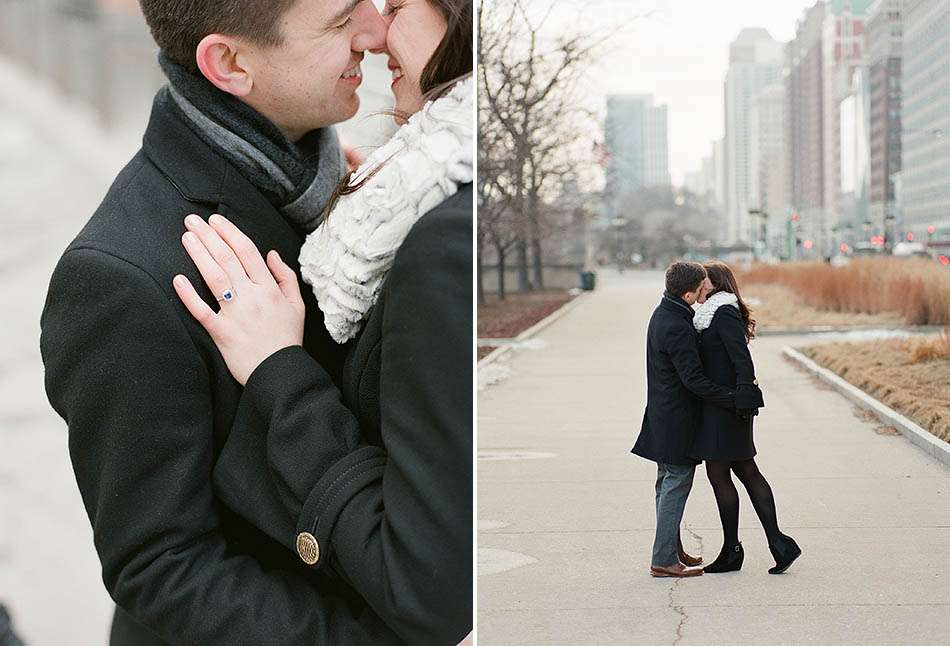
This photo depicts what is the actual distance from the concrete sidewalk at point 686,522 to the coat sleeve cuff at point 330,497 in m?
1.03

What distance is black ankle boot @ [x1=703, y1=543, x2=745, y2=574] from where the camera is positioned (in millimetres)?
2385

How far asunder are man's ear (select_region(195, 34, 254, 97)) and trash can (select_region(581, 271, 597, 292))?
4.27 ft

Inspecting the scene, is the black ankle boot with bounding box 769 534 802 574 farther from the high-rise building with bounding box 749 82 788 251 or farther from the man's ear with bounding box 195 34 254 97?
the man's ear with bounding box 195 34 254 97

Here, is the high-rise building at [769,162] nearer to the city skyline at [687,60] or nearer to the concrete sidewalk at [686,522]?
the city skyline at [687,60]

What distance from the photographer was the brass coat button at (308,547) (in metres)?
1.49

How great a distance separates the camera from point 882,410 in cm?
244

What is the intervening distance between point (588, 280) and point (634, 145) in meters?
0.40

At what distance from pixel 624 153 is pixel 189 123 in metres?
1.49

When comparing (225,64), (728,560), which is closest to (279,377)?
(225,64)

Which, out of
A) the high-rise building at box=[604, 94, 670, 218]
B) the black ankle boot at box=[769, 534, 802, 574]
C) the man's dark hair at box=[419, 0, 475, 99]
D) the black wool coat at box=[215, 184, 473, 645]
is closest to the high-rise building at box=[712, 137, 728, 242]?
the high-rise building at box=[604, 94, 670, 218]

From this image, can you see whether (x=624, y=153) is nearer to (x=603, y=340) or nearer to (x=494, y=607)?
(x=603, y=340)

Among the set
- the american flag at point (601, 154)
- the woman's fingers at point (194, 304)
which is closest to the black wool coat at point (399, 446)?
the woman's fingers at point (194, 304)

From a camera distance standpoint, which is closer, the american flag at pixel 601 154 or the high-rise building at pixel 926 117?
the high-rise building at pixel 926 117

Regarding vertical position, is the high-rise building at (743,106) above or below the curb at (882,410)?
above
